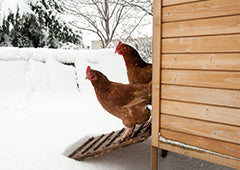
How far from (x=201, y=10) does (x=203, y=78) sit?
425 millimetres

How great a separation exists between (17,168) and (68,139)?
63 cm

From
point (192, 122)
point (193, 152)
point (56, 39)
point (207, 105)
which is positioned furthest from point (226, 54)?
point (56, 39)

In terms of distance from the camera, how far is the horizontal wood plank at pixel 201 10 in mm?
992

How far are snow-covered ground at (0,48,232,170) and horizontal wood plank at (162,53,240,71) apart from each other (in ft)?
3.94

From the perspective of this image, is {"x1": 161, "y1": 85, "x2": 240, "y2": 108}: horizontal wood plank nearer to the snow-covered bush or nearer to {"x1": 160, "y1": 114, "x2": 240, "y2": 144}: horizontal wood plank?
{"x1": 160, "y1": 114, "x2": 240, "y2": 144}: horizontal wood plank

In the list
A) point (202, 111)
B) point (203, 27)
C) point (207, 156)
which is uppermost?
point (203, 27)

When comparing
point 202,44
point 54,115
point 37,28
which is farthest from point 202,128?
point 37,28

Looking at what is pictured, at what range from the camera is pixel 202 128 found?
1.16m

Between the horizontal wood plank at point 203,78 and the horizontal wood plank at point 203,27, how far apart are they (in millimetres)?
246

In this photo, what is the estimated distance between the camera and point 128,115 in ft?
5.39

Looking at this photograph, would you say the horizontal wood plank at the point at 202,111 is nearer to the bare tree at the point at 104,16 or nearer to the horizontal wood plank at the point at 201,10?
the horizontal wood plank at the point at 201,10

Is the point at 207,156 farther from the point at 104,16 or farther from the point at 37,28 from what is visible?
the point at 104,16

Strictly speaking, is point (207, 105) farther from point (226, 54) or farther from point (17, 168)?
point (17, 168)

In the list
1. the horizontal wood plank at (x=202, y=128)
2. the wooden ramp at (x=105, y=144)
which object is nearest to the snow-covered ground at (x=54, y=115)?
the wooden ramp at (x=105, y=144)
